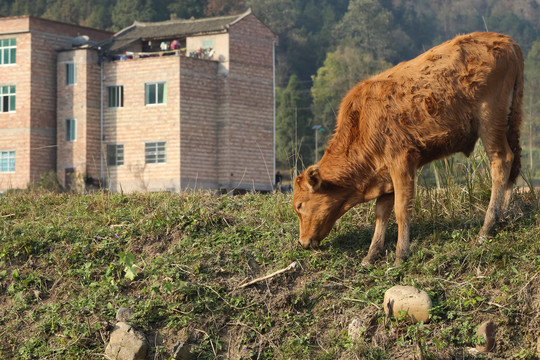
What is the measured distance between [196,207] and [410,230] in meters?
2.63

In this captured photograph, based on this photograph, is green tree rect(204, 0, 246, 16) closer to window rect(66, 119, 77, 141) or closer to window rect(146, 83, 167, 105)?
window rect(66, 119, 77, 141)

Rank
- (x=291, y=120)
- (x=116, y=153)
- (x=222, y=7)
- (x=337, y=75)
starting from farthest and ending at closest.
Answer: (x=222, y=7) → (x=337, y=75) → (x=291, y=120) → (x=116, y=153)

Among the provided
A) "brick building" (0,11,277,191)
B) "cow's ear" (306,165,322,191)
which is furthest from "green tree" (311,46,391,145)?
"cow's ear" (306,165,322,191)

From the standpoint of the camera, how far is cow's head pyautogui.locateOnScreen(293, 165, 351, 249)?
8.97 m

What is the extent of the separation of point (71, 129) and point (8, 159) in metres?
4.70

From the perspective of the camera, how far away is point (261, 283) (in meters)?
8.46

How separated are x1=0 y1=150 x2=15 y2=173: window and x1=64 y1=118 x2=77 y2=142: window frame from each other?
379cm

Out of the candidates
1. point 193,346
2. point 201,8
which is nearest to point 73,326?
point 193,346

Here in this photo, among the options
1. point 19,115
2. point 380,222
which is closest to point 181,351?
point 380,222

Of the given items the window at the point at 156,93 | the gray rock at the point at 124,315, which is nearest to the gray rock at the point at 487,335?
the gray rock at the point at 124,315

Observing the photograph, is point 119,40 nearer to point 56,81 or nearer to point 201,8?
point 56,81

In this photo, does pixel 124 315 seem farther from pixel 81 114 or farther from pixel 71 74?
pixel 71 74

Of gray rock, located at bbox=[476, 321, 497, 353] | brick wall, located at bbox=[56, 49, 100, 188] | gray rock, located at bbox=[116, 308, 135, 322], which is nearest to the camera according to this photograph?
gray rock, located at bbox=[476, 321, 497, 353]

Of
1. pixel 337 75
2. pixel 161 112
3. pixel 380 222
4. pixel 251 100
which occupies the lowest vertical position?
pixel 380 222
